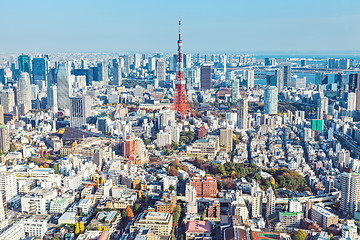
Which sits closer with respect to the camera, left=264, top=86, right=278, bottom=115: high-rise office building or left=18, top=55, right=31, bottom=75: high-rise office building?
left=264, top=86, right=278, bottom=115: high-rise office building

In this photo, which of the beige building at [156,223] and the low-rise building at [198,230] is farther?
the beige building at [156,223]

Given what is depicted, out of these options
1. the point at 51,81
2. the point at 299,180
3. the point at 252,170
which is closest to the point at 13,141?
the point at 252,170

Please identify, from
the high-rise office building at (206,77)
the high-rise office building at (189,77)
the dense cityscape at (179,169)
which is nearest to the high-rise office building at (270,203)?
the dense cityscape at (179,169)

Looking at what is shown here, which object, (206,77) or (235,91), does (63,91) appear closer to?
(235,91)

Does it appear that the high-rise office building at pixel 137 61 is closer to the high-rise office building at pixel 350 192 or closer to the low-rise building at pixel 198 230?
the high-rise office building at pixel 350 192

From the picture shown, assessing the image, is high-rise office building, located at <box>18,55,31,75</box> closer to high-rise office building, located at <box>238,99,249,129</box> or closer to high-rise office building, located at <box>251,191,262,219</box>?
high-rise office building, located at <box>238,99,249,129</box>

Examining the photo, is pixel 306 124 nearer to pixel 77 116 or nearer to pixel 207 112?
pixel 207 112

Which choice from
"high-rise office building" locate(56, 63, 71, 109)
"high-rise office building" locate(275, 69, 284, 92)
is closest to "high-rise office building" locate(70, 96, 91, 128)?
"high-rise office building" locate(56, 63, 71, 109)
